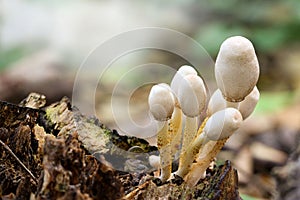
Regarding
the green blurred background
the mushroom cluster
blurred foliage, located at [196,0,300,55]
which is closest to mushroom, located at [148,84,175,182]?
the mushroom cluster

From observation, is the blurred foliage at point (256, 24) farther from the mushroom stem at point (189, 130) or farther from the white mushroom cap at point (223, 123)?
the white mushroom cap at point (223, 123)

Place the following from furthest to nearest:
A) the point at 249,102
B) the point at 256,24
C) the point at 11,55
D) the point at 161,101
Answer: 1. the point at 256,24
2. the point at 11,55
3. the point at 249,102
4. the point at 161,101

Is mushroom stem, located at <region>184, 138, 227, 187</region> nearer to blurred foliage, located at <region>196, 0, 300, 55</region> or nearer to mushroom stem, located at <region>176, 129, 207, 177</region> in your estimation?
mushroom stem, located at <region>176, 129, 207, 177</region>

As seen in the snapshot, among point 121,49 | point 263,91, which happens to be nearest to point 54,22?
point 121,49

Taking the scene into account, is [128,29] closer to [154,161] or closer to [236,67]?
[154,161]

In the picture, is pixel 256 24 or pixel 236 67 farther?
pixel 256 24

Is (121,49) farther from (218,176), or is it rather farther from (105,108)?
(218,176)

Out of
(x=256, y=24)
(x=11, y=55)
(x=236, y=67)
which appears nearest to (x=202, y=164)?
(x=236, y=67)
